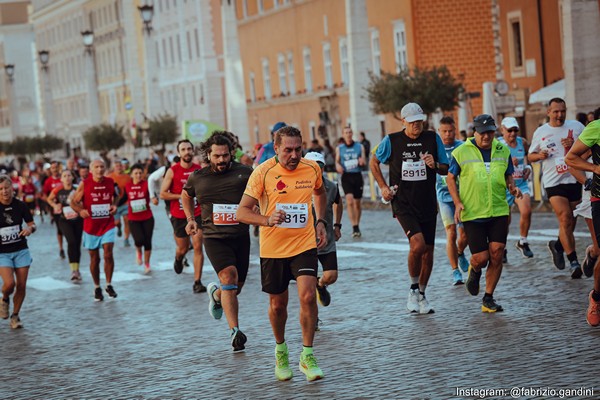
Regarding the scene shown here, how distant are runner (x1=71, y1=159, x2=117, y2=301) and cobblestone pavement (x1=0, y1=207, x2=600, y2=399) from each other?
430 millimetres

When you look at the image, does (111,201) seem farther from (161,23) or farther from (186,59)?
(161,23)

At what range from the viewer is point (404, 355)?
37.8 feet

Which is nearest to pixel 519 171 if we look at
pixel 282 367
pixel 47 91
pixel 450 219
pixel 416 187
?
pixel 450 219

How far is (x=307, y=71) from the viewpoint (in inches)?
2511

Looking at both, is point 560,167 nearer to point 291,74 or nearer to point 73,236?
point 73,236

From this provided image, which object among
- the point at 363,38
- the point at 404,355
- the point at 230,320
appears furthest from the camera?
the point at 363,38

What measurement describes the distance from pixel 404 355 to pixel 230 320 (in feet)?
6.16

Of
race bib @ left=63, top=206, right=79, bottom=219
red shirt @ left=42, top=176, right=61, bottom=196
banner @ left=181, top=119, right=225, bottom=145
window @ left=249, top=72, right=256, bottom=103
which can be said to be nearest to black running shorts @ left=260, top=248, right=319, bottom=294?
race bib @ left=63, top=206, right=79, bottom=219

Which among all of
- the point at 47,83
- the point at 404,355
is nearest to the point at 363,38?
the point at 404,355

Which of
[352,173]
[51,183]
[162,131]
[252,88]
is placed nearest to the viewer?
[352,173]

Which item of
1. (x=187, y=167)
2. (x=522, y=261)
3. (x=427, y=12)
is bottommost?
(x=522, y=261)

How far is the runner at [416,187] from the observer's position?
13859 mm

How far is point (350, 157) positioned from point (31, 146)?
286 ft

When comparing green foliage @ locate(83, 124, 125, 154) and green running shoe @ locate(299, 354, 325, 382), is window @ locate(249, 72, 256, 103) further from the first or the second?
green running shoe @ locate(299, 354, 325, 382)
